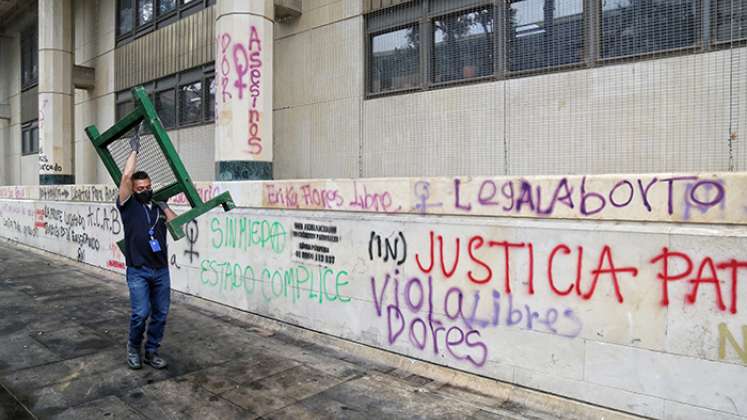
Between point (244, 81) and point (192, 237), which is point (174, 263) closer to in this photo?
point (192, 237)

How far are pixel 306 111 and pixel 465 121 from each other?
3.16 metres

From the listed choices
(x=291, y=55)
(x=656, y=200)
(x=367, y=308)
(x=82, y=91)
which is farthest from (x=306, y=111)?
(x=82, y=91)

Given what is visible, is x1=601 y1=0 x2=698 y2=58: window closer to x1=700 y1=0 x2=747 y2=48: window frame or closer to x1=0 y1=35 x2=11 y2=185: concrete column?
x1=700 y1=0 x2=747 y2=48: window frame

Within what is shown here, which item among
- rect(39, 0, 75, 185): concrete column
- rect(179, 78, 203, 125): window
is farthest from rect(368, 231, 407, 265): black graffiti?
rect(39, 0, 75, 185): concrete column

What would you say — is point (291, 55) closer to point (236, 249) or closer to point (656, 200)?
point (236, 249)

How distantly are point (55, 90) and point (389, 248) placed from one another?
47.5 feet

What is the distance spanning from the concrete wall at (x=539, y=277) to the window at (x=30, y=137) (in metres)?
17.5

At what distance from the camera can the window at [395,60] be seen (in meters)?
7.57

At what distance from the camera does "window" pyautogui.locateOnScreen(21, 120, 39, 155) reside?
1950 cm

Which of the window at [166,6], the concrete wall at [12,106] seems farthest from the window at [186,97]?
the concrete wall at [12,106]

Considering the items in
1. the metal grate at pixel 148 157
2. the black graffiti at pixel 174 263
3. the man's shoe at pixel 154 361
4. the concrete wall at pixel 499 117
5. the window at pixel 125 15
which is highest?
the window at pixel 125 15

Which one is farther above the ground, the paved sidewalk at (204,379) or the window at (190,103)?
the window at (190,103)

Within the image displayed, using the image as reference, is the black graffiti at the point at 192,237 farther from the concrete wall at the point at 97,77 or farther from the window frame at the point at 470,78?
the concrete wall at the point at 97,77

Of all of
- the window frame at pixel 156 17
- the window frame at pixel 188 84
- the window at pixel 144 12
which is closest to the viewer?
the window frame at pixel 188 84
